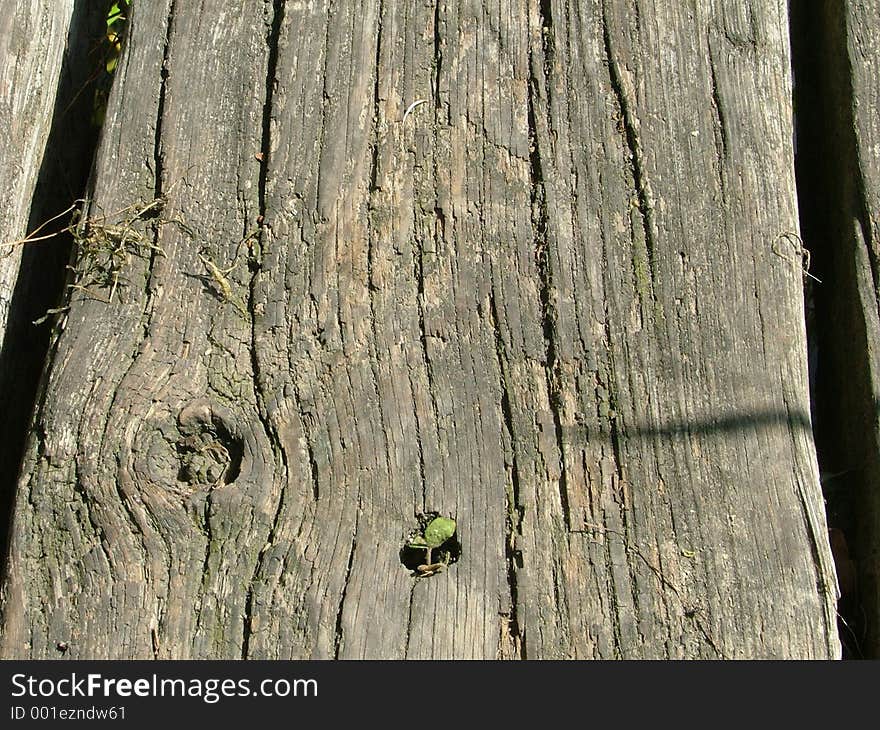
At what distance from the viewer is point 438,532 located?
1.63 metres

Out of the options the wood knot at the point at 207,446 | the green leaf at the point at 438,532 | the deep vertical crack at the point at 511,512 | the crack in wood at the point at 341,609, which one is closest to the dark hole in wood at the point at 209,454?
the wood knot at the point at 207,446

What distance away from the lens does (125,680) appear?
1.55 m

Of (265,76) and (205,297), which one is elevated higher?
(265,76)

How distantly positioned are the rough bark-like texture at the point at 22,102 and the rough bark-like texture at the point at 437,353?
0.24 meters

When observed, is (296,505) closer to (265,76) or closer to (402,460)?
(402,460)

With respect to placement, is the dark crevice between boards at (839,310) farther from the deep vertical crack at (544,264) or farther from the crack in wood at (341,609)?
the crack in wood at (341,609)

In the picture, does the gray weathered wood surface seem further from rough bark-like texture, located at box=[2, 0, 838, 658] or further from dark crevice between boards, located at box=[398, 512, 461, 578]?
dark crevice between boards, located at box=[398, 512, 461, 578]

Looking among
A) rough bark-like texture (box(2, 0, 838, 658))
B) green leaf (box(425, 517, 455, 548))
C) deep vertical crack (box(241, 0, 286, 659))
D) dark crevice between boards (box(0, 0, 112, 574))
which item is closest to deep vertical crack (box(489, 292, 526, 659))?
rough bark-like texture (box(2, 0, 838, 658))

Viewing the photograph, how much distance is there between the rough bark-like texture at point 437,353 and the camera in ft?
5.25

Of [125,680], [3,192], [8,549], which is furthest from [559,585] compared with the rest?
[3,192]

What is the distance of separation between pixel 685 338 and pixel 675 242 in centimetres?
20

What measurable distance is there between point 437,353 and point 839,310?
864 millimetres

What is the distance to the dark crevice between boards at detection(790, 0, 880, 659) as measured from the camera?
5.83 feet

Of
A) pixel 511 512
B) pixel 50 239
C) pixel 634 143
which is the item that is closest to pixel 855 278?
pixel 634 143
